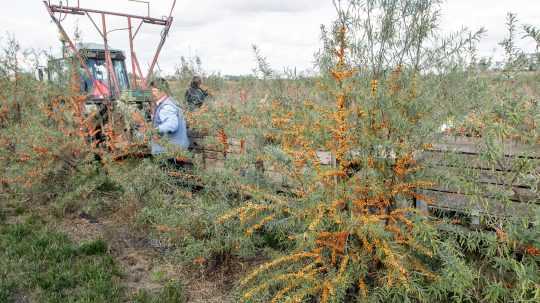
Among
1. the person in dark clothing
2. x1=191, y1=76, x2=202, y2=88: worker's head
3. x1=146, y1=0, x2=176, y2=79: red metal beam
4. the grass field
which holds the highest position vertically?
x1=146, y1=0, x2=176, y2=79: red metal beam

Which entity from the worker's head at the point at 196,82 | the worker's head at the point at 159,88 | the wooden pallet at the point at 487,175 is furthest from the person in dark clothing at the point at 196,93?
the wooden pallet at the point at 487,175

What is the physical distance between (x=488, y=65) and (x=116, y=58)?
9.27 meters

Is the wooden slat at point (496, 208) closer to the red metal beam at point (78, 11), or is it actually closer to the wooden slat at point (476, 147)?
the wooden slat at point (476, 147)

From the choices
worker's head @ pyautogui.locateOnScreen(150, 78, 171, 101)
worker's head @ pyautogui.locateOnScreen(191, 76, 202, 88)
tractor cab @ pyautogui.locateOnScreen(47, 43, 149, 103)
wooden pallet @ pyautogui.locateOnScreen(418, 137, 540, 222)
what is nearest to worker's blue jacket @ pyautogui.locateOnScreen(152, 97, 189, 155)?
worker's head @ pyautogui.locateOnScreen(150, 78, 171, 101)

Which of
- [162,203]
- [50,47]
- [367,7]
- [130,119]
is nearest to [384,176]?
[367,7]

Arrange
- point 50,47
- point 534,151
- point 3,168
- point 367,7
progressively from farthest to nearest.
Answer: point 50,47, point 3,168, point 367,7, point 534,151

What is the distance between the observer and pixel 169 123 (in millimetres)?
5016

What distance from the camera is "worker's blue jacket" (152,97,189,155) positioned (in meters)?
5.02

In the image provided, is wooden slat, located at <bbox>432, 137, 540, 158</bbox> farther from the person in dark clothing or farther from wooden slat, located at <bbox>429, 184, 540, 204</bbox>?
the person in dark clothing

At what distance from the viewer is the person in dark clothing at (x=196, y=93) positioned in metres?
6.77

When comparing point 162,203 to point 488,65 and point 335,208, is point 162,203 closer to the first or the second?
point 335,208

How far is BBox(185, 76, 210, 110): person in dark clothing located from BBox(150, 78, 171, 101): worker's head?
0.34m

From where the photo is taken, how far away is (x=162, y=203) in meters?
3.82

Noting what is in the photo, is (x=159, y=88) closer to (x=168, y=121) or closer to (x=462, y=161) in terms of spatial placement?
(x=168, y=121)
